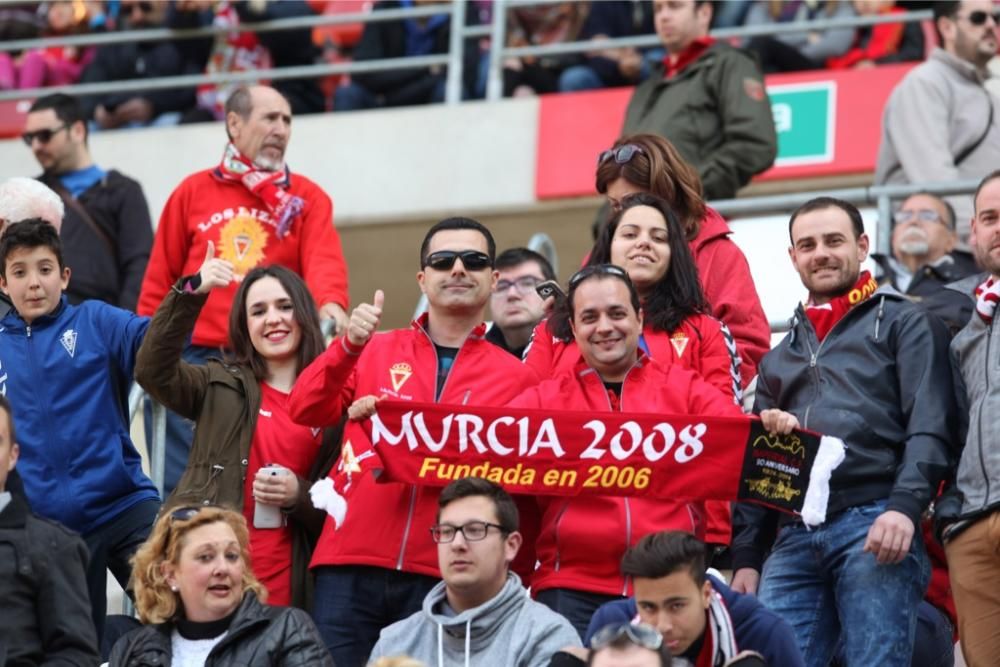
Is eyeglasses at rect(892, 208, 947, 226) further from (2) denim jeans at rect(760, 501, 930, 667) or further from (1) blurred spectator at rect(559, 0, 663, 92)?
(1) blurred spectator at rect(559, 0, 663, 92)

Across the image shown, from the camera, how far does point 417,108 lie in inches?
631

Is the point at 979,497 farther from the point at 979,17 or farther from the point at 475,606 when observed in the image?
the point at 979,17

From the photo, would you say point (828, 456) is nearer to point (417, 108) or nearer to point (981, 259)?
point (981, 259)

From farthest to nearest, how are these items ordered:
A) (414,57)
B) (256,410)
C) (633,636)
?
(414,57) < (256,410) < (633,636)

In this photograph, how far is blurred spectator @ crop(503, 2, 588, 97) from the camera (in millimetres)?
15922

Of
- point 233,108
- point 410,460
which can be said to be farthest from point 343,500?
point 233,108

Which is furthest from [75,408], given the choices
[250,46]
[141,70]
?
[141,70]

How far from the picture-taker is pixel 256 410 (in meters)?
9.09

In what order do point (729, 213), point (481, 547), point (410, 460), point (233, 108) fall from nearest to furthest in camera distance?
point (481, 547)
point (410, 460)
point (233, 108)
point (729, 213)

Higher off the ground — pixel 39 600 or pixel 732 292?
pixel 732 292

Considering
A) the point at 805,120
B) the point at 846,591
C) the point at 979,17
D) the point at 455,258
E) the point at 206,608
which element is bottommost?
the point at 206,608

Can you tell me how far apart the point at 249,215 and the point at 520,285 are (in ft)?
5.43

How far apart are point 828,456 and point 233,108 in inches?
157

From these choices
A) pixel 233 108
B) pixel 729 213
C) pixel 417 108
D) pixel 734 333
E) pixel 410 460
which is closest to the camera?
pixel 410 460
